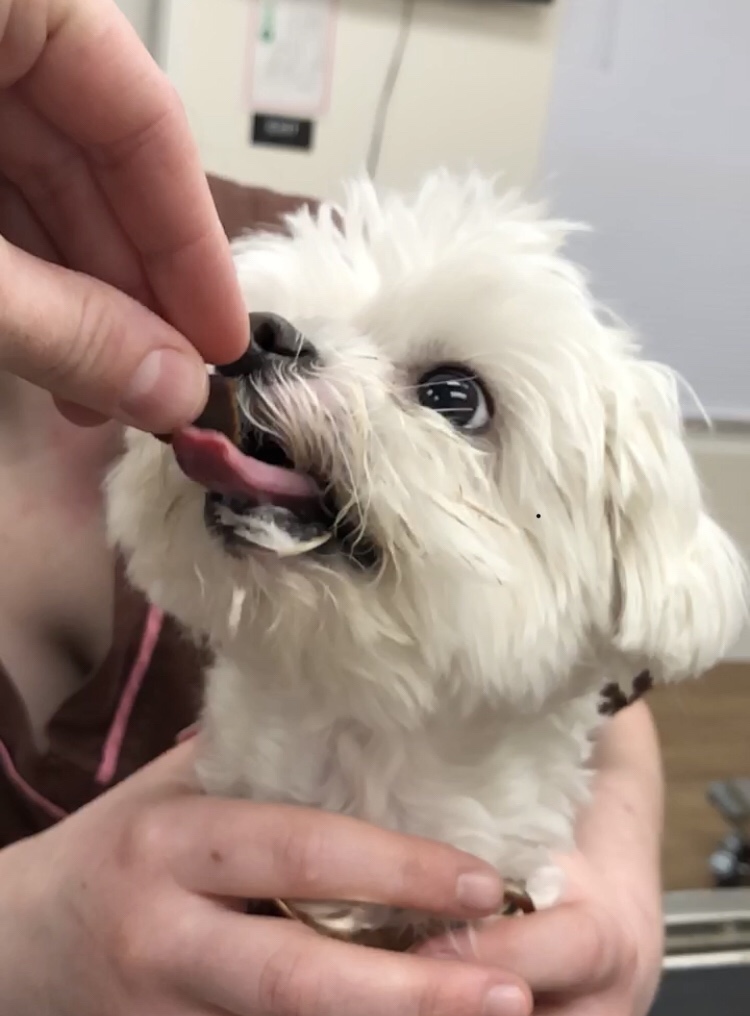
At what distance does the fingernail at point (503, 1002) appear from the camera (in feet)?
2.00

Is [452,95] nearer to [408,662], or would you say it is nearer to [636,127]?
[636,127]

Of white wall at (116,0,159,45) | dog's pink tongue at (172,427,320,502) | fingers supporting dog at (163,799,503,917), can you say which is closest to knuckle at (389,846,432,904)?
fingers supporting dog at (163,799,503,917)

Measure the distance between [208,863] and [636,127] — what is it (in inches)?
72.8

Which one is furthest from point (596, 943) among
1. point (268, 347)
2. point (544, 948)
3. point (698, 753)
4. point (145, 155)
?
point (698, 753)

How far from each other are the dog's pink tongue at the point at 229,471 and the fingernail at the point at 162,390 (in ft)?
0.19

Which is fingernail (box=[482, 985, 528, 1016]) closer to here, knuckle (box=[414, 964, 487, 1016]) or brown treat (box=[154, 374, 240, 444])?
knuckle (box=[414, 964, 487, 1016])

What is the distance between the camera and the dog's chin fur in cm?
58

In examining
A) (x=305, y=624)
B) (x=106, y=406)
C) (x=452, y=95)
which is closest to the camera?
(x=106, y=406)

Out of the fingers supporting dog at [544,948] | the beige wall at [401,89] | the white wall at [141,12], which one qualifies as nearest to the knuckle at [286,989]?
the fingers supporting dog at [544,948]

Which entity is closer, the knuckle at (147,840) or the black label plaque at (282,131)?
the knuckle at (147,840)

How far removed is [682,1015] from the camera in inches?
45.6

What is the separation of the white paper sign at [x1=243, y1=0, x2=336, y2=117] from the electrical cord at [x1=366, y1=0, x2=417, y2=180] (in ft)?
0.32

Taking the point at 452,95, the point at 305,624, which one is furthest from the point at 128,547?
the point at 452,95

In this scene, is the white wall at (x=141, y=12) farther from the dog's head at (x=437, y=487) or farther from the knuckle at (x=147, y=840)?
the knuckle at (x=147, y=840)
